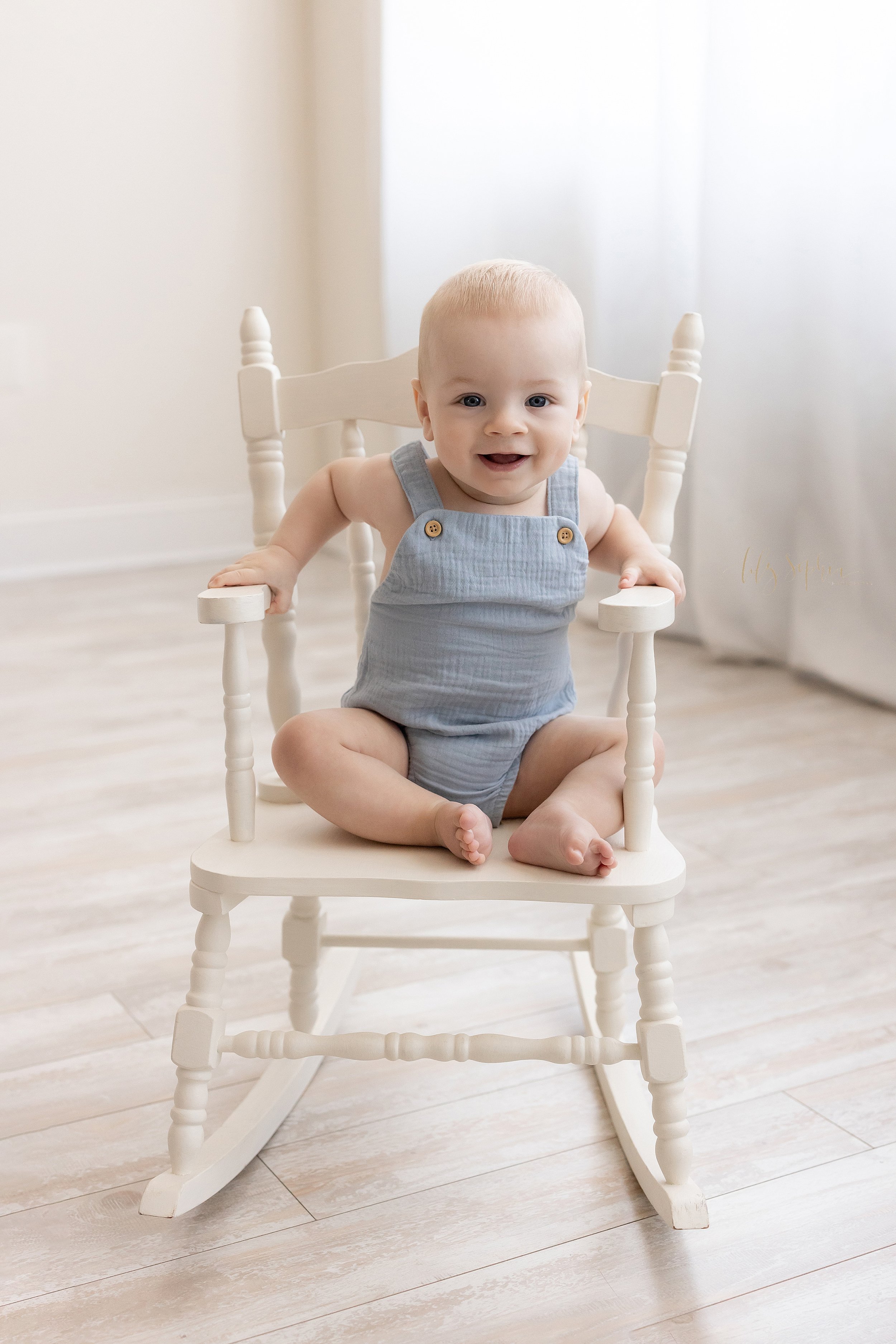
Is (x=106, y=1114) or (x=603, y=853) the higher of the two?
(x=603, y=853)

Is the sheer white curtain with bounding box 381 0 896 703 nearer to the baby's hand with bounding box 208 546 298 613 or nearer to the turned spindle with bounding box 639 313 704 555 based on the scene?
the turned spindle with bounding box 639 313 704 555

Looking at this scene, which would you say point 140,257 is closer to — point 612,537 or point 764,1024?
point 612,537

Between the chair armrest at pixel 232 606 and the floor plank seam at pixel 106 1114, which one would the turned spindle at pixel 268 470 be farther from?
the floor plank seam at pixel 106 1114

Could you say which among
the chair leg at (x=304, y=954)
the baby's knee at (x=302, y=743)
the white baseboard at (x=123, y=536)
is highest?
the baby's knee at (x=302, y=743)

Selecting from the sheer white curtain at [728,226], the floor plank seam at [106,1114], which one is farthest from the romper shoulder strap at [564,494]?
the sheer white curtain at [728,226]

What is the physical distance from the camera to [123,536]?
10.8 ft

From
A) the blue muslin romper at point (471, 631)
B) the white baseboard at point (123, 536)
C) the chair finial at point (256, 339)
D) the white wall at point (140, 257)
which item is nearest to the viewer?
the blue muslin romper at point (471, 631)

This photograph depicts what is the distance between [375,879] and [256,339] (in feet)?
1.63

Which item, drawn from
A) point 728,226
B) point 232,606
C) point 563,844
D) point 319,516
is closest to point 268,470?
point 319,516

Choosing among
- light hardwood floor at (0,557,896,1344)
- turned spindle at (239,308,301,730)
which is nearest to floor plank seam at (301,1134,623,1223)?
light hardwood floor at (0,557,896,1344)

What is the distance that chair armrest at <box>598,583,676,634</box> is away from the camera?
886 millimetres

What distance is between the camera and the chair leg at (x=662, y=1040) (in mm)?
930

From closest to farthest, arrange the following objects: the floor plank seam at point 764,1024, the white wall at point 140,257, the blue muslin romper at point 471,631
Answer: the blue muslin romper at point 471,631
the floor plank seam at point 764,1024
the white wall at point 140,257

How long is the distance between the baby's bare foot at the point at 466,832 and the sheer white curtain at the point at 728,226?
1.30 meters
